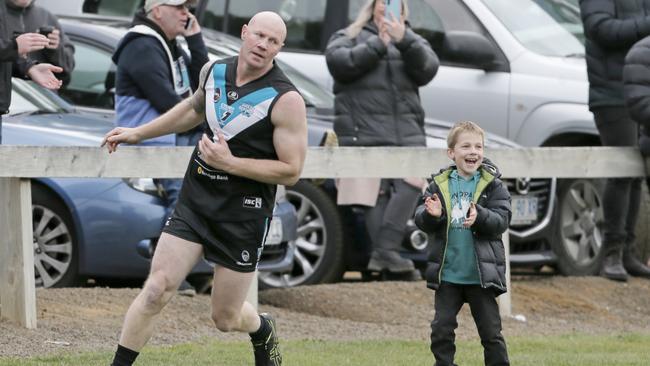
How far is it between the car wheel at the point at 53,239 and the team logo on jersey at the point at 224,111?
138 inches

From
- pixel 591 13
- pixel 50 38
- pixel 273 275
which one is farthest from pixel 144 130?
pixel 591 13

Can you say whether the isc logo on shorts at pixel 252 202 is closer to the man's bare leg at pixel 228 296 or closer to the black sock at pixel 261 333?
the man's bare leg at pixel 228 296

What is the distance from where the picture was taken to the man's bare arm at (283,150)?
7652mm

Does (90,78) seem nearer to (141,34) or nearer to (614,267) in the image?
(141,34)

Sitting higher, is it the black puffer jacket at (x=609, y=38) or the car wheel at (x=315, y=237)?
the black puffer jacket at (x=609, y=38)

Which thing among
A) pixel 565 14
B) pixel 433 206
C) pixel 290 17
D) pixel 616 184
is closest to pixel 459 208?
pixel 433 206

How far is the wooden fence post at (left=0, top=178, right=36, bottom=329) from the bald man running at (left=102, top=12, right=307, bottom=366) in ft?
6.11

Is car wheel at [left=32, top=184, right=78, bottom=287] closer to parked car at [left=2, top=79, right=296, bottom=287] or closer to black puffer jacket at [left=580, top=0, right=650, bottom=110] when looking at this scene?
parked car at [left=2, top=79, right=296, bottom=287]

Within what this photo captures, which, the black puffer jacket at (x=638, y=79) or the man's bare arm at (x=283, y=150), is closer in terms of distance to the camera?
the man's bare arm at (x=283, y=150)

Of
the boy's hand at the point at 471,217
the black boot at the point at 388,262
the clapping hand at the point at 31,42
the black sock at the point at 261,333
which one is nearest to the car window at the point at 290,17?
the black boot at the point at 388,262

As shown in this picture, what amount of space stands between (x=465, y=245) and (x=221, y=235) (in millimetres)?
1222

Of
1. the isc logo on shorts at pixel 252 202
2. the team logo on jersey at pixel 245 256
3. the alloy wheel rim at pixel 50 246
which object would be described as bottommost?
the alloy wheel rim at pixel 50 246

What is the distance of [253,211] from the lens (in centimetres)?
788

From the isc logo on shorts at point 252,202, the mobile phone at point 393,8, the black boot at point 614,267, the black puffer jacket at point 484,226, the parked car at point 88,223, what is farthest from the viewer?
the black boot at point 614,267
